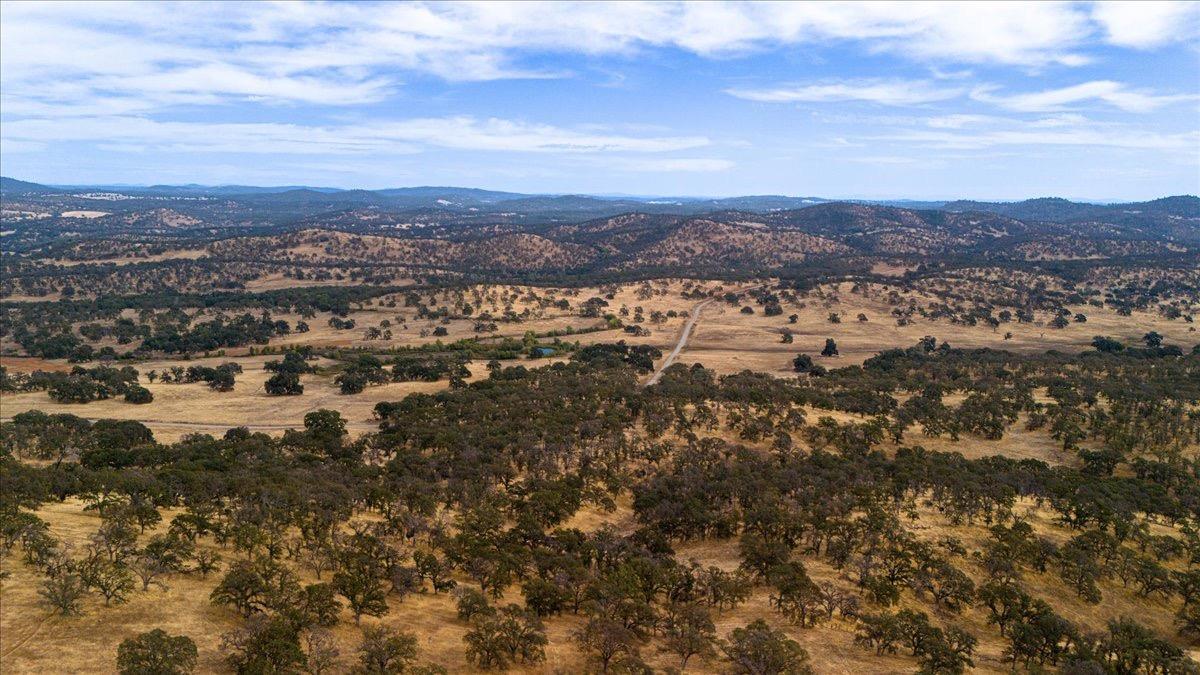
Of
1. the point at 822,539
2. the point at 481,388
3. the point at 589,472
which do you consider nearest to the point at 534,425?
the point at 589,472

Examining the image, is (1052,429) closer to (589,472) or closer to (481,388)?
(589,472)

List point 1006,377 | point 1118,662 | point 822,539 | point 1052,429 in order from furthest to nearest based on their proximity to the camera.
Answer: point 1006,377
point 1052,429
point 822,539
point 1118,662

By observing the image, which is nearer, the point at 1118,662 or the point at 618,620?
the point at 1118,662

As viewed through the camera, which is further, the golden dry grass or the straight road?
the straight road

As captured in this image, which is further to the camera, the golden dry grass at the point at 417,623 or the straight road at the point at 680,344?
the straight road at the point at 680,344

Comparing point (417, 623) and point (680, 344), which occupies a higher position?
point (417, 623)

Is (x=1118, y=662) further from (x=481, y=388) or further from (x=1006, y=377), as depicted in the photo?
(x=1006, y=377)

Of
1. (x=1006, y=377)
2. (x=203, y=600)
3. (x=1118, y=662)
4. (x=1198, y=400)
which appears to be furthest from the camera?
(x=1006, y=377)

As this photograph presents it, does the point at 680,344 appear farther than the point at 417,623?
Yes

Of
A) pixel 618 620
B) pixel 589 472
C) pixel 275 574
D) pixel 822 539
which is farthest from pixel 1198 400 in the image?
pixel 275 574

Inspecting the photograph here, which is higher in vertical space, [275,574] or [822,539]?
[275,574]
